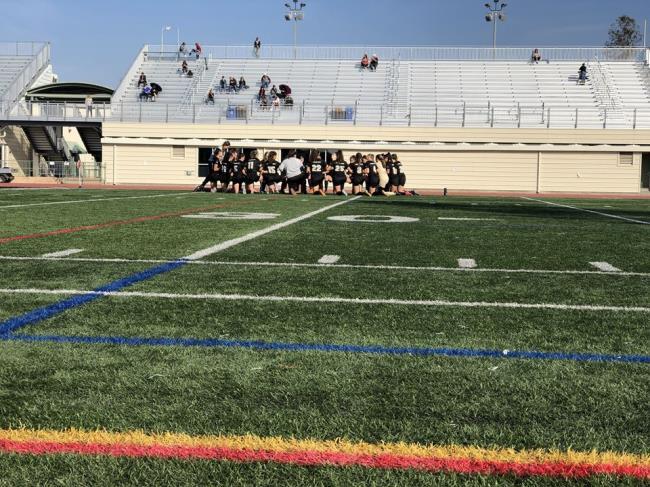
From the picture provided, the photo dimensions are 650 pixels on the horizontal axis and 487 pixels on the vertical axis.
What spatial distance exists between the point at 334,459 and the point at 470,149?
35.9 meters

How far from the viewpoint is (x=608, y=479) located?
6.52 feet

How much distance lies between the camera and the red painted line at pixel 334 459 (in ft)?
6.70

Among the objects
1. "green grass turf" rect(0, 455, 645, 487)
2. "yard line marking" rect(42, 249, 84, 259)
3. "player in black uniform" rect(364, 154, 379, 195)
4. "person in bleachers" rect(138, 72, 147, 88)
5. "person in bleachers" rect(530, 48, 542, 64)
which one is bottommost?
"green grass turf" rect(0, 455, 645, 487)

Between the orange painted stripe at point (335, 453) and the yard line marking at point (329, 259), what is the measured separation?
421 centimetres

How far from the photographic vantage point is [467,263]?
6.48 m

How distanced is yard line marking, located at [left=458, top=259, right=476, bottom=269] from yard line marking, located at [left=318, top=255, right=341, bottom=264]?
108 cm

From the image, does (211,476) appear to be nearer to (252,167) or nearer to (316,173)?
(316,173)

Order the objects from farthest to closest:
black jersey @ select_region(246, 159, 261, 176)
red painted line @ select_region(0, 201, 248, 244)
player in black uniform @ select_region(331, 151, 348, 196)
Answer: player in black uniform @ select_region(331, 151, 348, 196)
black jersey @ select_region(246, 159, 261, 176)
red painted line @ select_region(0, 201, 248, 244)

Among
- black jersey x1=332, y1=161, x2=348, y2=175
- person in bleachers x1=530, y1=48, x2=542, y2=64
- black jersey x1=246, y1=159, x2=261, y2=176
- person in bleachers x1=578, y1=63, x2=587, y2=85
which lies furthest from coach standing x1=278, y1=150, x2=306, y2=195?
person in bleachers x1=530, y1=48, x2=542, y2=64

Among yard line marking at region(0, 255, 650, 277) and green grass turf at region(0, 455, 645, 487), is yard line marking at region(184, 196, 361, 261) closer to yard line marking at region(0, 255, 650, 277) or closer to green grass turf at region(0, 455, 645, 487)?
yard line marking at region(0, 255, 650, 277)

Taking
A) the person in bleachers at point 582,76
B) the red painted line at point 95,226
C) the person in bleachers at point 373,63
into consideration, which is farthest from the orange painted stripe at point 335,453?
the person in bleachers at point 373,63

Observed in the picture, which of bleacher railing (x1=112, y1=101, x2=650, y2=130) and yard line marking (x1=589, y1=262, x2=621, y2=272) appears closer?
yard line marking (x1=589, y1=262, x2=621, y2=272)

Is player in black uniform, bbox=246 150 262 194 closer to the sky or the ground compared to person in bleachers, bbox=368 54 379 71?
closer to the ground

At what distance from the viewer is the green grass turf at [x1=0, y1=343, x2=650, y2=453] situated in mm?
2346
